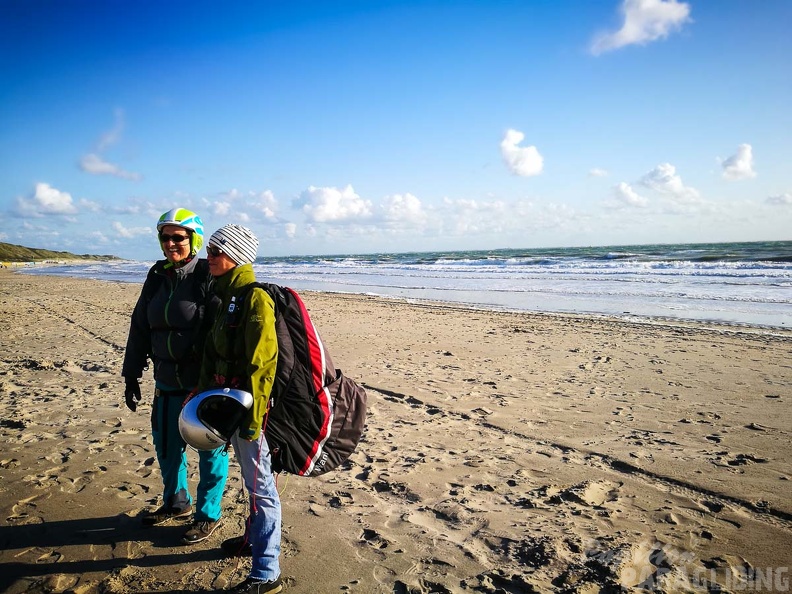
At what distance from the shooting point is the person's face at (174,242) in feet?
9.73

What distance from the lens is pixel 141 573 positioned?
2.80 meters

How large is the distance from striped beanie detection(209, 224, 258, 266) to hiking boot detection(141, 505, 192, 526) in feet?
6.52

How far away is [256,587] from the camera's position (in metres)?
2.50

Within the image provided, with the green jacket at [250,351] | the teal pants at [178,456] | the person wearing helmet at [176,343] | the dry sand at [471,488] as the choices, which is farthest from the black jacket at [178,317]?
the dry sand at [471,488]

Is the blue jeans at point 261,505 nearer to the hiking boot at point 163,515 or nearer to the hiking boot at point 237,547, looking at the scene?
→ the hiking boot at point 237,547

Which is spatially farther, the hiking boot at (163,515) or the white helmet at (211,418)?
the hiking boot at (163,515)

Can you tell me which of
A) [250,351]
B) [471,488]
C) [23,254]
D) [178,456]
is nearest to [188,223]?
[250,351]

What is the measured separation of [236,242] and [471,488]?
108 inches

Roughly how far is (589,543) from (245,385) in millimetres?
2492

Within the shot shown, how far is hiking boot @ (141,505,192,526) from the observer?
324 centimetres

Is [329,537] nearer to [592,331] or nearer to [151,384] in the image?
[151,384]

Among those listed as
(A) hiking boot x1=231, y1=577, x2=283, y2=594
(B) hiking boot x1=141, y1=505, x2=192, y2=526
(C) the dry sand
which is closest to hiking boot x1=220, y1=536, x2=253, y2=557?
(C) the dry sand

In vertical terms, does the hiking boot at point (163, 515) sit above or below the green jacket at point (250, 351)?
below

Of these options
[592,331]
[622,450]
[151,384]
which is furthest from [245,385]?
[592,331]
